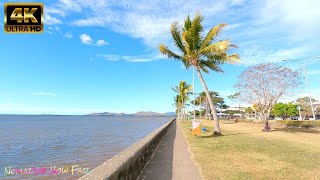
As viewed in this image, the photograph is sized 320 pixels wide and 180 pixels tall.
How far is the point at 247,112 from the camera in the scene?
116 meters

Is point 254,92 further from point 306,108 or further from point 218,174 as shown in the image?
point 306,108

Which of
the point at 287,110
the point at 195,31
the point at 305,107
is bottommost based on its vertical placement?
the point at 287,110

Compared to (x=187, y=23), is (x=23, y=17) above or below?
below

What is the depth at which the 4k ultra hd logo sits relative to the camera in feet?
35.5

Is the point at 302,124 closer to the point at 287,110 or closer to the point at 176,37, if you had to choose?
the point at 176,37

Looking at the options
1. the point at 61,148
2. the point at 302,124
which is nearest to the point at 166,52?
the point at 61,148

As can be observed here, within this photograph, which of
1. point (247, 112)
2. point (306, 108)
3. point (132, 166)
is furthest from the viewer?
point (247, 112)

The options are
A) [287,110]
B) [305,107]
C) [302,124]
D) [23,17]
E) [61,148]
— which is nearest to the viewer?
[23,17]

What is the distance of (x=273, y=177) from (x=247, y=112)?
114 m

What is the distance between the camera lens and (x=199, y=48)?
22.1 m

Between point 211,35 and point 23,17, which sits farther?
point 211,35

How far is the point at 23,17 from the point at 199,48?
14173 millimetres

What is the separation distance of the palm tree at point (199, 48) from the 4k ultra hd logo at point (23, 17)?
12238 millimetres

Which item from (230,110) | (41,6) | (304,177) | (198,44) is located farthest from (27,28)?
(230,110)
